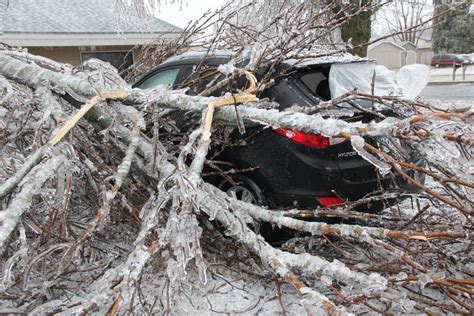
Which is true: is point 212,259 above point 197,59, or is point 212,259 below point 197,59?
below

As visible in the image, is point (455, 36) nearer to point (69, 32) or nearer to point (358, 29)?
point (358, 29)

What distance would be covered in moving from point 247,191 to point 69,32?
9346 mm

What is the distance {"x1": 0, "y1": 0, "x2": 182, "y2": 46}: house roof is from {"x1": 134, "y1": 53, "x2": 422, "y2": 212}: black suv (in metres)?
7.10

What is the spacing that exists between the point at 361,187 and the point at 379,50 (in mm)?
43764

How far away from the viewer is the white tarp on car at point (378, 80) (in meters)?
3.81

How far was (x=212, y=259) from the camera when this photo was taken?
12.0ft

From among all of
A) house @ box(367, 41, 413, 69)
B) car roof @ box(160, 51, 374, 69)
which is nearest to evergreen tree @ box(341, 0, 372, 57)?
car roof @ box(160, 51, 374, 69)

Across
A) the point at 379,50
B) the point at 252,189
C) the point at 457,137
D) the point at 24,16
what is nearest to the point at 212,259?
the point at 252,189

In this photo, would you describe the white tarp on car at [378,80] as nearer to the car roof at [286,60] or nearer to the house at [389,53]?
the car roof at [286,60]

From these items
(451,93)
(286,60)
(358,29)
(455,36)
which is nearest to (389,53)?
(455,36)

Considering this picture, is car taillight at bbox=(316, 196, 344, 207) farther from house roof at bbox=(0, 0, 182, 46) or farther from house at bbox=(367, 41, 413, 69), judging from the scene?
house at bbox=(367, 41, 413, 69)

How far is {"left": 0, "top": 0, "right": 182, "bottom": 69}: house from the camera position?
36.3 feet

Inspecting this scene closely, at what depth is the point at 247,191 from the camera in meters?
3.89

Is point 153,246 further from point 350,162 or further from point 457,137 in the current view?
point 350,162
